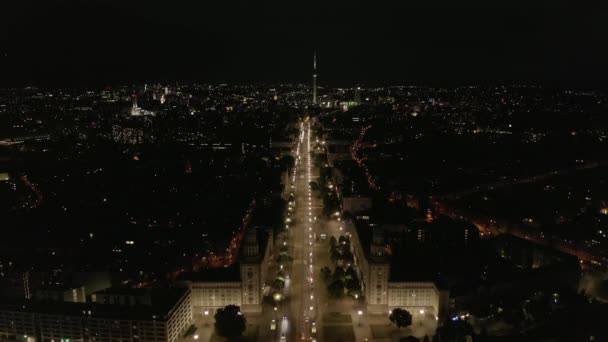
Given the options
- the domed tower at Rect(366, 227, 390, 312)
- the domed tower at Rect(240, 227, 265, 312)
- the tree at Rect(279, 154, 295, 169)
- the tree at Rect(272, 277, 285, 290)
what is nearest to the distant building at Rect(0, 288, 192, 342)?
the domed tower at Rect(240, 227, 265, 312)

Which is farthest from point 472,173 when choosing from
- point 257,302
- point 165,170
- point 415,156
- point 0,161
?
point 0,161

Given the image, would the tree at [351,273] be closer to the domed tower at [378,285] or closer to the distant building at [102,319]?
the domed tower at [378,285]

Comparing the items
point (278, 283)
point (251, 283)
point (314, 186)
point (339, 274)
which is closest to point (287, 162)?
point (314, 186)

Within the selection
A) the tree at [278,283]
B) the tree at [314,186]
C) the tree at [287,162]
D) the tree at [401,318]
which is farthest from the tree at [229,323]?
the tree at [287,162]

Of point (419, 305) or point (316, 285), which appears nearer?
point (419, 305)

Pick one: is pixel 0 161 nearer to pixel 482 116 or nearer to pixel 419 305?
pixel 419 305

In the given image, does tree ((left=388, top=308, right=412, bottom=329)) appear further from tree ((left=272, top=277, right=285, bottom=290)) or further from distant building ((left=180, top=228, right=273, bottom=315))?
distant building ((left=180, top=228, right=273, bottom=315))
